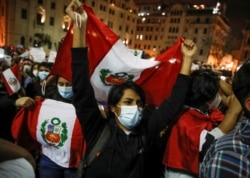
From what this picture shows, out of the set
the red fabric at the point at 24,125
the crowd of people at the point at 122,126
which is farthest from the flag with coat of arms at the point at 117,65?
the red fabric at the point at 24,125

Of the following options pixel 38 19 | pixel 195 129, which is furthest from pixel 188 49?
pixel 38 19

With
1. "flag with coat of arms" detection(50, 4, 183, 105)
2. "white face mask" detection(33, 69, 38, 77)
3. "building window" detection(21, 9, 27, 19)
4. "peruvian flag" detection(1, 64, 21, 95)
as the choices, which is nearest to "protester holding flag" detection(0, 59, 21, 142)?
"peruvian flag" detection(1, 64, 21, 95)

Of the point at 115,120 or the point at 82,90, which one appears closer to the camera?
the point at 82,90

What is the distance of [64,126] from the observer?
308cm

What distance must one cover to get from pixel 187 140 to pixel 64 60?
1982 millimetres

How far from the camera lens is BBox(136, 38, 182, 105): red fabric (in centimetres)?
374

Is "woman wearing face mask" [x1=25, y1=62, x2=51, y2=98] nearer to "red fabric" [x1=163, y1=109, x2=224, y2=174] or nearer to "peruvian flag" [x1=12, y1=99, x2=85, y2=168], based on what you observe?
"peruvian flag" [x1=12, y1=99, x2=85, y2=168]

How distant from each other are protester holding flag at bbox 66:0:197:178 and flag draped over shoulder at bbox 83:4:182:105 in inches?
37.3

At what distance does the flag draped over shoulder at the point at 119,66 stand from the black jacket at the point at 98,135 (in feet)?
3.66

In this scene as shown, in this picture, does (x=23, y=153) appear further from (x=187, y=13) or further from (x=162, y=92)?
(x=187, y=13)

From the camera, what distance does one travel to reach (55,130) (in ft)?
10.1

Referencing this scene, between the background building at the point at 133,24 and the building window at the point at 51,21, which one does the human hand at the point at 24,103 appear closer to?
the background building at the point at 133,24

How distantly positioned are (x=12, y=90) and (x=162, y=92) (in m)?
3.04

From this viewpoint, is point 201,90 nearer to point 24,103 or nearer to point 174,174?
point 174,174
